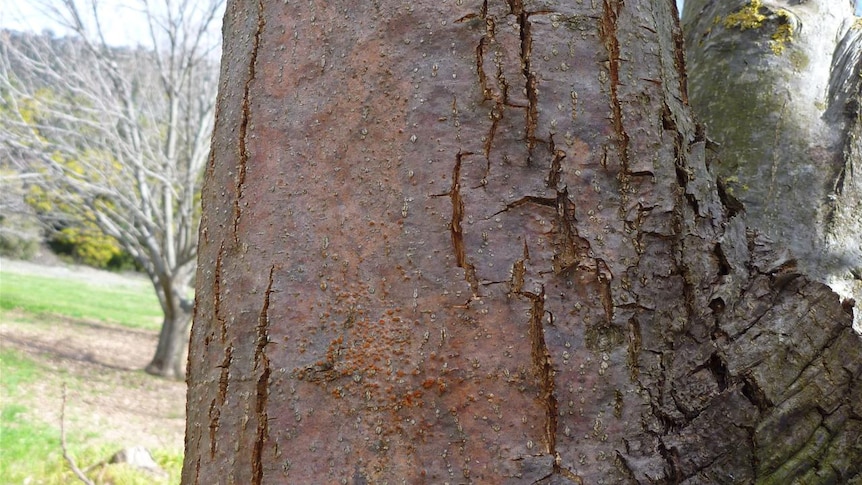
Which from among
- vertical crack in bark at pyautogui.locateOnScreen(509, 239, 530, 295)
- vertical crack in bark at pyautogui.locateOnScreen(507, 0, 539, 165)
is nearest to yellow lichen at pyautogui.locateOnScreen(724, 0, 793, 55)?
vertical crack in bark at pyautogui.locateOnScreen(507, 0, 539, 165)

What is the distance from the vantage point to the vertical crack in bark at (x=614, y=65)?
74 cm

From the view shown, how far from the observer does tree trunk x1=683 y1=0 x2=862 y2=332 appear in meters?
1.20

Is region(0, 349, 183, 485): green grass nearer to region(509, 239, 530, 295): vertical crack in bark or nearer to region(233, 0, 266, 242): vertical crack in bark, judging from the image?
region(233, 0, 266, 242): vertical crack in bark

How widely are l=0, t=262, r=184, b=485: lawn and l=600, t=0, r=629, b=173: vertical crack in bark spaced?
3.51m

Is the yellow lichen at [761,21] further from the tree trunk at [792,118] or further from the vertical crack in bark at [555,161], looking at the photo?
the vertical crack in bark at [555,161]

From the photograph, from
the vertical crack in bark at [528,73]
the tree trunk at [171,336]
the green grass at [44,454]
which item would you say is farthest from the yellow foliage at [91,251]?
the vertical crack in bark at [528,73]

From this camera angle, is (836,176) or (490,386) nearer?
(490,386)

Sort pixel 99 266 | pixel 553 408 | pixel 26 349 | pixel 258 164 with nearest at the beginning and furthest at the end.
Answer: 1. pixel 553 408
2. pixel 258 164
3. pixel 26 349
4. pixel 99 266

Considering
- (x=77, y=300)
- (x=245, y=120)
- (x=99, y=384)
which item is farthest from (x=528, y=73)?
(x=77, y=300)

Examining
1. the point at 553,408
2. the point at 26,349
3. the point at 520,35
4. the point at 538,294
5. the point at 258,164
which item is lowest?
the point at 26,349

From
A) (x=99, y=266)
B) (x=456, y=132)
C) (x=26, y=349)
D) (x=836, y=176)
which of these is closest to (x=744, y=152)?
(x=836, y=176)

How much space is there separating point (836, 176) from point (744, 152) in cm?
17

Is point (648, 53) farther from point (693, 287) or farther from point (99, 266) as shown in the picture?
point (99, 266)

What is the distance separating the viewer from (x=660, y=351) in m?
0.74
